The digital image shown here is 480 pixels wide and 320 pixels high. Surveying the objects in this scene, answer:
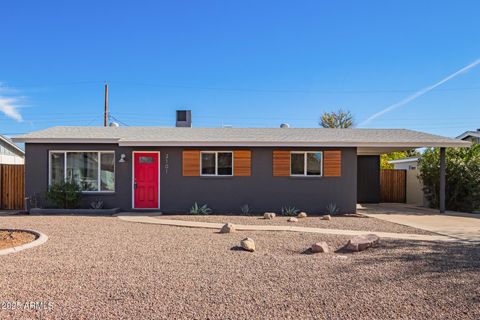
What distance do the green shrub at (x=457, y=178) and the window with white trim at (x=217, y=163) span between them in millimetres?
9191

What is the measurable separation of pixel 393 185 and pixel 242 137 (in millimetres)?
10347

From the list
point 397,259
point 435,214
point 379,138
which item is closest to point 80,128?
point 379,138

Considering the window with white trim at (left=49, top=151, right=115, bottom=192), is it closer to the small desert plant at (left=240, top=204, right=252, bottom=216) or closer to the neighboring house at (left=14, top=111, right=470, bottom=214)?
the neighboring house at (left=14, top=111, right=470, bottom=214)

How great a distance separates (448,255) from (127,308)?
18.9 ft

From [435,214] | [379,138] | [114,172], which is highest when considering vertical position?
[379,138]

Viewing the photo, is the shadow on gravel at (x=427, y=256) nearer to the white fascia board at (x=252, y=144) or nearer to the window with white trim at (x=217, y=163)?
the white fascia board at (x=252, y=144)

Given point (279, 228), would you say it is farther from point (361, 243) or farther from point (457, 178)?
point (457, 178)

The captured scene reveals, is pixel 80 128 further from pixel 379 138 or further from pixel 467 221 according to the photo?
pixel 467 221

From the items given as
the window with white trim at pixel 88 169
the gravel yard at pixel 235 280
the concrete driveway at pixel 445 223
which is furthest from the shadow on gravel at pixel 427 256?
the window with white trim at pixel 88 169

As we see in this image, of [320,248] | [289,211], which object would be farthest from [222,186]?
[320,248]

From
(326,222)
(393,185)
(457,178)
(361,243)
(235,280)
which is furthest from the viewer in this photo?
(393,185)

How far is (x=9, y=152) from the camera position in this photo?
27578 mm

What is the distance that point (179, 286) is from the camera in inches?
182

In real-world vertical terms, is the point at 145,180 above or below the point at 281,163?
below
